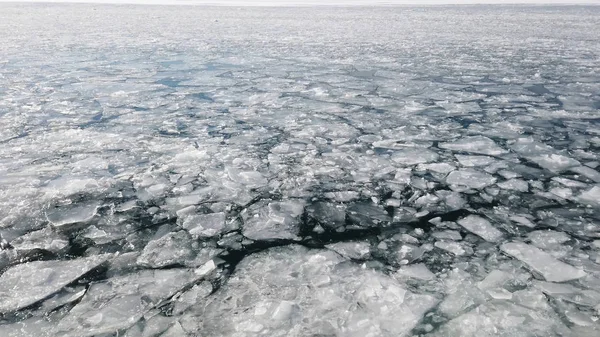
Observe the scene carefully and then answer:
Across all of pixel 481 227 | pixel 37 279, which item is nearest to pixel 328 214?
pixel 481 227

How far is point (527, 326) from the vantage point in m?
1.38

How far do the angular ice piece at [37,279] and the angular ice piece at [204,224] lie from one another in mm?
397

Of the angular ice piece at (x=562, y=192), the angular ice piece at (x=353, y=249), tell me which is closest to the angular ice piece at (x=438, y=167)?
the angular ice piece at (x=562, y=192)

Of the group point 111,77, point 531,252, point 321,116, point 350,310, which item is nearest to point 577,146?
point 531,252

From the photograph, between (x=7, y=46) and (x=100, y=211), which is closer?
(x=100, y=211)

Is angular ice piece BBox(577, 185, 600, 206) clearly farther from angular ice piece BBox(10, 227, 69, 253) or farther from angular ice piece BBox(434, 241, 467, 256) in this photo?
angular ice piece BBox(10, 227, 69, 253)

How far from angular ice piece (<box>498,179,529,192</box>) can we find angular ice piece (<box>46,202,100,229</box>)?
234cm

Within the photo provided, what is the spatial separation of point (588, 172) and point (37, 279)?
3091 mm

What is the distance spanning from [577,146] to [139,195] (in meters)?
3.10

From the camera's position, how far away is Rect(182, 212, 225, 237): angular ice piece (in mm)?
A: 1962

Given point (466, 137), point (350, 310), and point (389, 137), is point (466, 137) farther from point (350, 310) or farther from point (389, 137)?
point (350, 310)

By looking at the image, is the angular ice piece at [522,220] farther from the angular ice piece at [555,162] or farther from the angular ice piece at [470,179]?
the angular ice piece at [555,162]

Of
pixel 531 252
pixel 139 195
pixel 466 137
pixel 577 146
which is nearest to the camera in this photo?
pixel 531 252

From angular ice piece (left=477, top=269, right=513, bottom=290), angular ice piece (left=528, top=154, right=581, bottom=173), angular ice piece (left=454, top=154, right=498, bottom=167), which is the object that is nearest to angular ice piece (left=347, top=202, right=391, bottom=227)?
angular ice piece (left=477, top=269, right=513, bottom=290)
